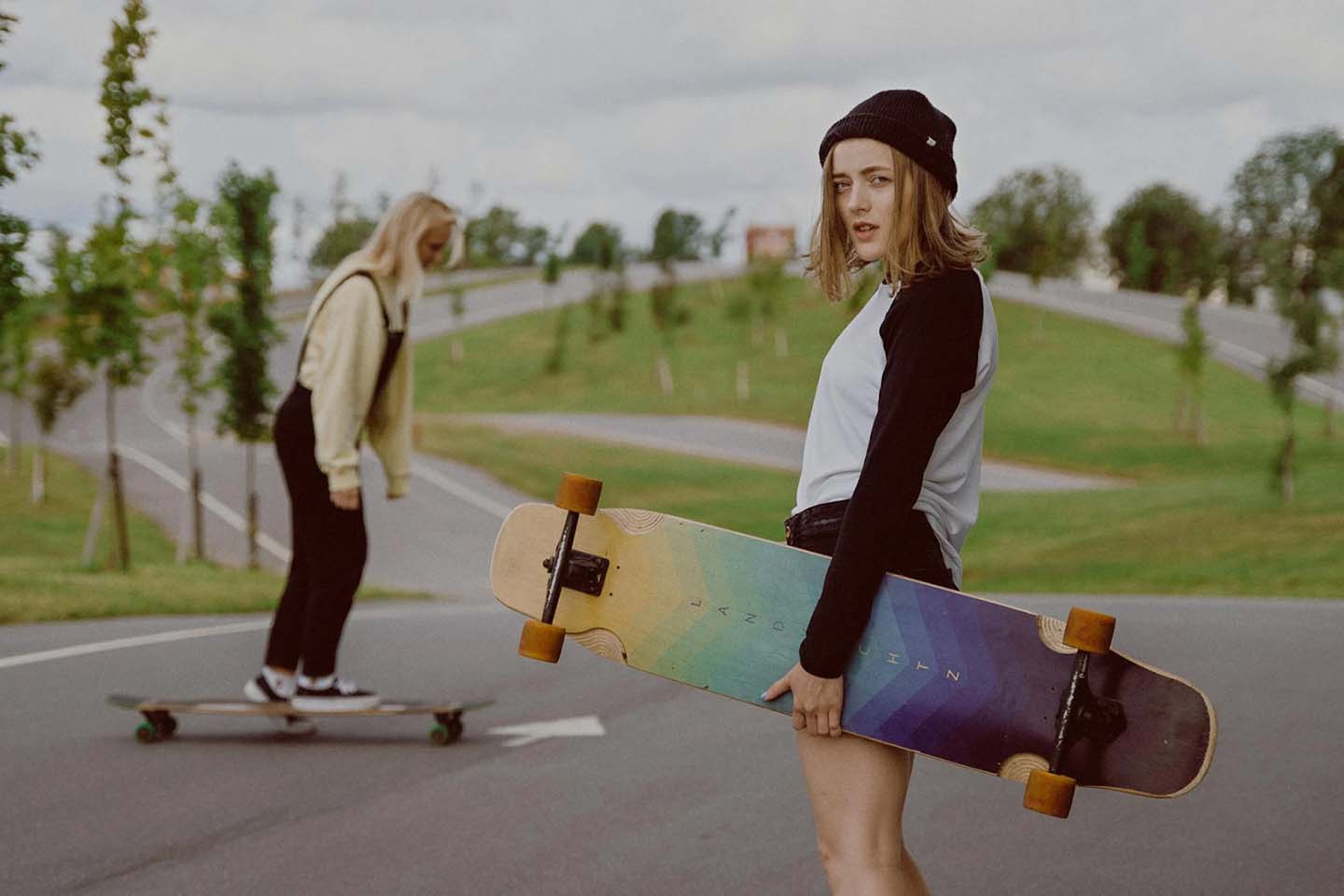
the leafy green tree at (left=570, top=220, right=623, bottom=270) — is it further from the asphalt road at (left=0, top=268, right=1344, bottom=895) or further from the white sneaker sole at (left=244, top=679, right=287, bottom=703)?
the white sneaker sole at (left=244, top=679, right=287, bottom=703)

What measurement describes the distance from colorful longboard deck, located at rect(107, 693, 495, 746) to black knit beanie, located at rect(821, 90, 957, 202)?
4525 mm

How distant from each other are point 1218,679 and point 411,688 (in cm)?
465

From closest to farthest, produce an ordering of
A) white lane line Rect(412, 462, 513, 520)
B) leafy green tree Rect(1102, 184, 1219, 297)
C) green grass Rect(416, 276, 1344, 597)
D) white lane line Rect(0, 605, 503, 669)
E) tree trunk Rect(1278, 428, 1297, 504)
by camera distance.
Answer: white lane line Rect(0, 605, 503, 669) < green grass Rect(416, 276, 1344, 597) < tree trunk Rect(1278, 428, 1297, 504) < white lane line Rect(412, 462, 513, 520) < leafy green tree Rect(1102, 184, 1219, 297)

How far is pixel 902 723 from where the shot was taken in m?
3.05

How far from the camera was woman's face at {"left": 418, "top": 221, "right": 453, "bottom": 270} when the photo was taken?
708 cm

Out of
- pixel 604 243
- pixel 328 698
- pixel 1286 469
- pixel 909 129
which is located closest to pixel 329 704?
pixel 328 698

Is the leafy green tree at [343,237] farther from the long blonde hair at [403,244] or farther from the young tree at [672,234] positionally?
the long blonde hair at [403,244]

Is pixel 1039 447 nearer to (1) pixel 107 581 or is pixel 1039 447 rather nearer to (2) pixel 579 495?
(1) pixel 107 581

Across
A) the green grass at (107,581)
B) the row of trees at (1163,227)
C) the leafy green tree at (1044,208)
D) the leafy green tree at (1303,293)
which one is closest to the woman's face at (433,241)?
the green grass at (107,581)

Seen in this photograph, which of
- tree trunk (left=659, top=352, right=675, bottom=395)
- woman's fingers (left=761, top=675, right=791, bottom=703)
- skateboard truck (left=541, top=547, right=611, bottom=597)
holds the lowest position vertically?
tree trunk (left=659, top=352, right=675, bottom=395)

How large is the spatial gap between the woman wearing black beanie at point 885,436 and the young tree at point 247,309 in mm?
17970

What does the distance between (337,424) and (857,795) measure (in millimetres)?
4263

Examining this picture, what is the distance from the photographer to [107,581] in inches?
608

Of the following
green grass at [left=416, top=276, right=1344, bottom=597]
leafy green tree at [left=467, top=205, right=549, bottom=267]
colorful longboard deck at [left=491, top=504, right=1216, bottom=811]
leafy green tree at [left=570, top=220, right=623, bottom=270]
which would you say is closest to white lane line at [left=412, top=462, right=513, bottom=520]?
green grass at [left=416, top=276, right=1344, bottom=597]
